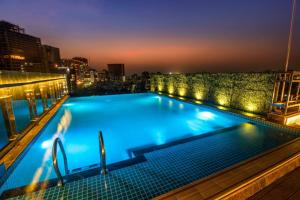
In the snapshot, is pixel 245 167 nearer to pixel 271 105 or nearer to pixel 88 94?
pixel 271 105

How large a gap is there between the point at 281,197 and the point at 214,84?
6.96m

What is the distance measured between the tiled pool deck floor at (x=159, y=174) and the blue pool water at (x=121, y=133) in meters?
0.45

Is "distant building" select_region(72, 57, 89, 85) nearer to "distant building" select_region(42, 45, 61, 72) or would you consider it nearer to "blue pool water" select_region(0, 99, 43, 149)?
"distant building" select_region(42, 45, 61, 72)

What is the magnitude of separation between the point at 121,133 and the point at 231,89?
5.55m

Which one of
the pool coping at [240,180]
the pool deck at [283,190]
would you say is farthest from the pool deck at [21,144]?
the pool deck at [283,190]

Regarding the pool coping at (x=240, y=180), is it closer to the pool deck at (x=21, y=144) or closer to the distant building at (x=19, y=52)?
the pool deck at (x=21, y=144)

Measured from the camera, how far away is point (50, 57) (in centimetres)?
5009

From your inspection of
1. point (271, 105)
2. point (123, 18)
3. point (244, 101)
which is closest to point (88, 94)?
point (123, 18)

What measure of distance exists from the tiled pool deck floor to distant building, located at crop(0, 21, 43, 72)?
5029 cm

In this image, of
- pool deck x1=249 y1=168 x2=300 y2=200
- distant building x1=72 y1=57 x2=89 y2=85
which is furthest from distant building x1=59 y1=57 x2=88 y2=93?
pool deck x1=249 y1=168 x2=300 y2=200

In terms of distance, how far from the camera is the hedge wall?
18.7 ft

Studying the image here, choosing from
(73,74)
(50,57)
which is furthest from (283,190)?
(50,57)

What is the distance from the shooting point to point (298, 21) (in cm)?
586

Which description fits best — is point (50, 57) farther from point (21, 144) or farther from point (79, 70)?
point (21, 144)
